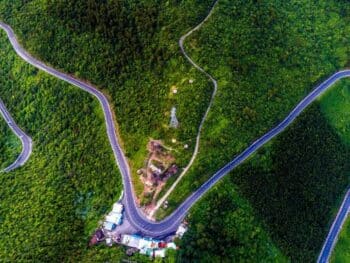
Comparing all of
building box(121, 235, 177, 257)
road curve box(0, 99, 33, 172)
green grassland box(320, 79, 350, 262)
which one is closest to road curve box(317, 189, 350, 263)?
green grassland box(320, 79, 350, 262)

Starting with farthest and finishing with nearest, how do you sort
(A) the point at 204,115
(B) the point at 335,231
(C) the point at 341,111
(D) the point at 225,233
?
(C) the point at 341,111, (B) the point at 335,231, (A) the point at 204,115, (D) the point at 225,233

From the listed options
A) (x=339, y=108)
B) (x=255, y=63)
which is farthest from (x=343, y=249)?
(x=255, y=63)

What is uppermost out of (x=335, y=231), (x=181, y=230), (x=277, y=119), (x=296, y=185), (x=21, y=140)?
(x=277, y=119)

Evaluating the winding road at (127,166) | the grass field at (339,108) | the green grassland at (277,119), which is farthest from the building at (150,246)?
the grass field at (339,108)

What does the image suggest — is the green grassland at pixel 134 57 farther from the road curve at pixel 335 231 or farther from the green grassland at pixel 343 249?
the green grassland at pixel 343 249

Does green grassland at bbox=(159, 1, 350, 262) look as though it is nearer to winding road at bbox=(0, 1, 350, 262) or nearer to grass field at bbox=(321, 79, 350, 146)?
grass field at bbox=(321, 79, 350, 146)

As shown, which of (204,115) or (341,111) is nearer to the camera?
(204,115)

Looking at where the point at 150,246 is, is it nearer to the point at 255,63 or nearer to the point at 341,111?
the point at 255,63
